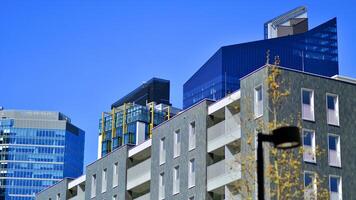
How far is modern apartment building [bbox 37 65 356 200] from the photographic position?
193 feet

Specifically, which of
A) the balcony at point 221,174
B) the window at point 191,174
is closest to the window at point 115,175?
the window at point 191,174

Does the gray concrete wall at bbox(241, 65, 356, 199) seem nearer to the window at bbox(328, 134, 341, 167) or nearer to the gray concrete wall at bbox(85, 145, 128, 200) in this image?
the window at bbox(328, 134, 341, 167)

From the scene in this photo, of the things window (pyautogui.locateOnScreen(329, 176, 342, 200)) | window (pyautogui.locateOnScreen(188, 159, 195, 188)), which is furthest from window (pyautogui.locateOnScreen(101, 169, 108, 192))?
window (pyautogui.locateOnScreen(329, 176, 342, 200))

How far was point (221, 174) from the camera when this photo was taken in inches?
2501

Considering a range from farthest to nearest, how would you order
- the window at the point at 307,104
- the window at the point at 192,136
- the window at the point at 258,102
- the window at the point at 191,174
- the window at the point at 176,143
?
1. the window at the point at 176,143
2. the window at the point at 192,136
3. the window at the point at 191,174
4. the window at the point at 307,104
5. the window at the point at 258,102

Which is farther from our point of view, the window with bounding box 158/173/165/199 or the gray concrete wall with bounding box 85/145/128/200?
the gray concrete wall with bounding box 85/145/128/200

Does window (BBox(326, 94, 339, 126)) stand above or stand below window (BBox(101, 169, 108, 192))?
above

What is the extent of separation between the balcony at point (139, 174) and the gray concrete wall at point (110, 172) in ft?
1.86

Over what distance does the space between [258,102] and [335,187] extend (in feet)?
25.7

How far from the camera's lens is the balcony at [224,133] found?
62500 millimetres

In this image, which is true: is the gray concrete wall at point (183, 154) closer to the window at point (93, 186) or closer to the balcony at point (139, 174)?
the balcony at point (139, 174)

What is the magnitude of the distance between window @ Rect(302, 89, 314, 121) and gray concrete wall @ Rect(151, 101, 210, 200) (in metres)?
9.03

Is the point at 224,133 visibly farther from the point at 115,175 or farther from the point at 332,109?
the point at 115,175

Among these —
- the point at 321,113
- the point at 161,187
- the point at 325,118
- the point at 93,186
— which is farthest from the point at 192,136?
the point at 93,186
